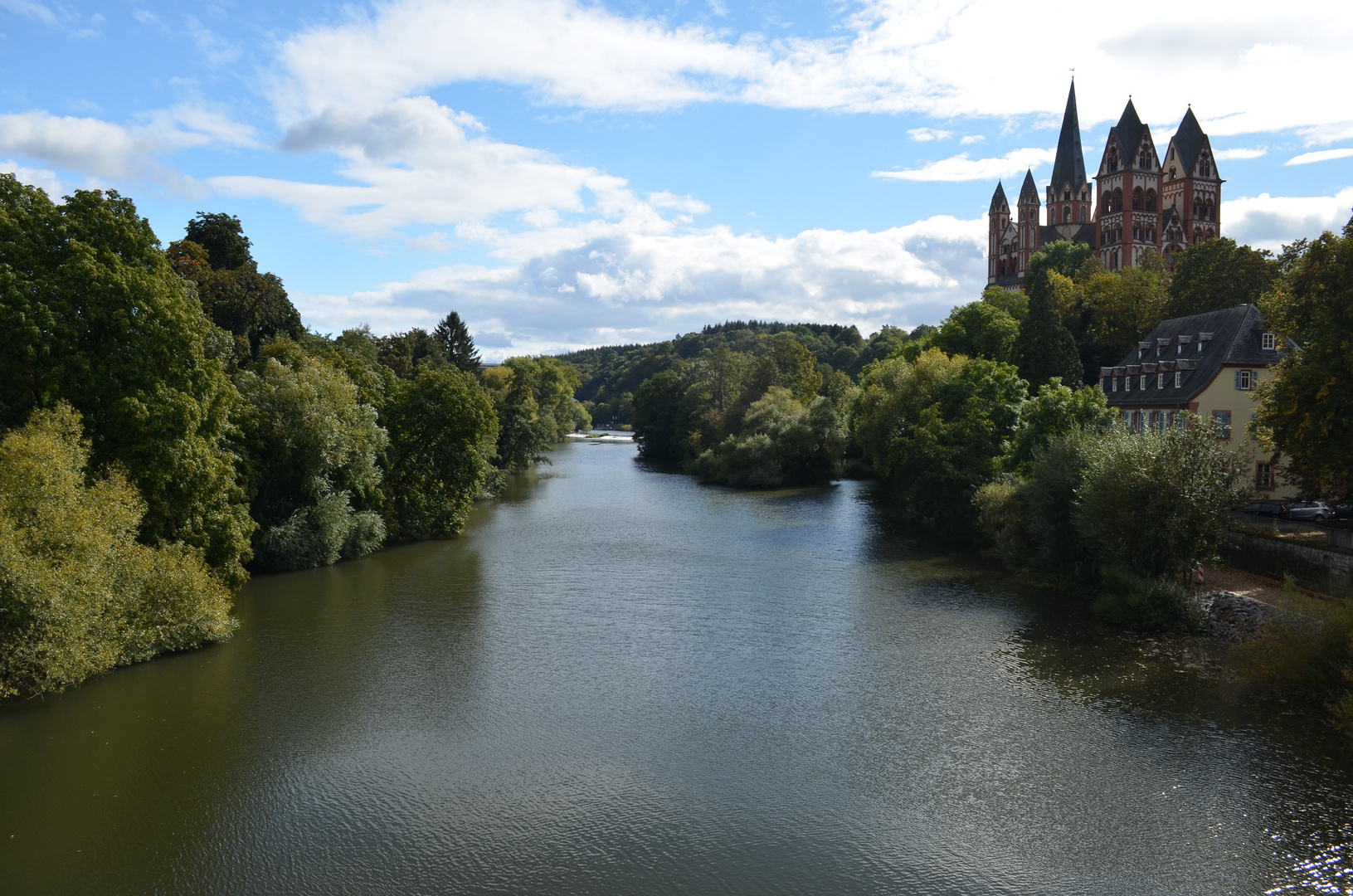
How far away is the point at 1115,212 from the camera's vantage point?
96250 mm

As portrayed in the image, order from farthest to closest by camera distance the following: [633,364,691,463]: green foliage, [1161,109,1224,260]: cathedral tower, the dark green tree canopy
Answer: [1161,109,1224,260]: cathedral tower, [633,364,691,463]: green foliage, the dark green tree canopy

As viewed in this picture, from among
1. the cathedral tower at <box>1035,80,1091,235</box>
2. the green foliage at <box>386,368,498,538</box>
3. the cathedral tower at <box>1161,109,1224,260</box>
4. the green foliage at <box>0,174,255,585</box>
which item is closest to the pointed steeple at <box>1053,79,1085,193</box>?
the cathedral tower at <box>1035,80,1091,235</box>

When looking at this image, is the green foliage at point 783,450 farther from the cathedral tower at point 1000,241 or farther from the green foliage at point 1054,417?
the cathedral tower at point 1000,241

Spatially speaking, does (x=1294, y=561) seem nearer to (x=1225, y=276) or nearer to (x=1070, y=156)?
(x=1225, y=276)

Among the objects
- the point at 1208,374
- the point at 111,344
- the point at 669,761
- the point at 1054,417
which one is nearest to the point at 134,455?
the point at 111,344

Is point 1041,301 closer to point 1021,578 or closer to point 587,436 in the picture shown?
point 1021,578

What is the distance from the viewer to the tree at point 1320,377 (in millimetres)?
23547

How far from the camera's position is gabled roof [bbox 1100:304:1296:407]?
3981cm

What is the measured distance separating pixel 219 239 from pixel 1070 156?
9677cm

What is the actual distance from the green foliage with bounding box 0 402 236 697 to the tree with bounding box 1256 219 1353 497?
1207 inches

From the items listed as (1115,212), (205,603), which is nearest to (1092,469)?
(205,603)

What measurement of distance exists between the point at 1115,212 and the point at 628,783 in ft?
327

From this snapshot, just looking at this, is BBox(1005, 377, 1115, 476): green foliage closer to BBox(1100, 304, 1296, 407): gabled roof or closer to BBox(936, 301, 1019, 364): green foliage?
BBox(1100, 304, 1296, 407): gabled roof

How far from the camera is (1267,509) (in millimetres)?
32406
